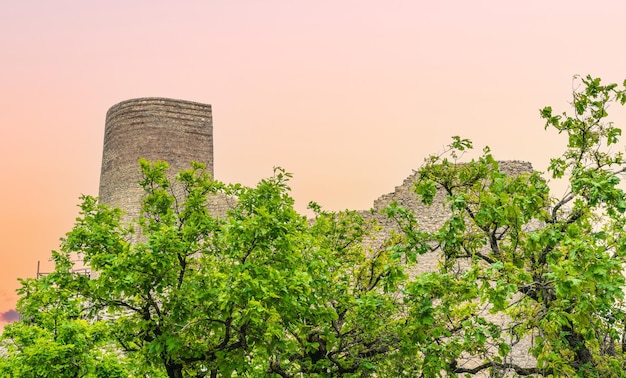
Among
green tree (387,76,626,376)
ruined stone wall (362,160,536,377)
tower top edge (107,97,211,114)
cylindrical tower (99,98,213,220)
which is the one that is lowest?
green tree (387,76,626,376)

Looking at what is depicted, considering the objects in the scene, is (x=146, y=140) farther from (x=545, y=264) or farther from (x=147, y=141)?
(x=545, y=264)

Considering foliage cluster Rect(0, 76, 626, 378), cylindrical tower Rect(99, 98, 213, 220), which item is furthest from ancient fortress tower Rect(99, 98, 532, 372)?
foliage cluster Rect(0, 76, 626, 378)

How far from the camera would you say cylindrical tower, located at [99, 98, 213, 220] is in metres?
25.6

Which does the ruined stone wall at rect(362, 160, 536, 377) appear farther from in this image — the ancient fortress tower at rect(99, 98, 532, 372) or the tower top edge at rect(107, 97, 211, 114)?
the tower top edge at rect(107, 97, 211, 114)

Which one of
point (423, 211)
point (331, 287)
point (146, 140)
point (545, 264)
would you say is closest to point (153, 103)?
point (146, 140)

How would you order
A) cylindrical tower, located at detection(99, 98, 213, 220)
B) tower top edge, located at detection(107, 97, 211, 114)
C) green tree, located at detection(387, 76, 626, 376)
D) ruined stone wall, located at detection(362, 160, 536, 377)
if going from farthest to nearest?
tower top edge, located at detection(107, 97, 211, 114) → cylindrical tower, located at detection(99, 98, 213, 220) → ruined stone wall, located at detection(362, 160, 536, 377) → green tree, located at detection(387, 76, 626, 376)

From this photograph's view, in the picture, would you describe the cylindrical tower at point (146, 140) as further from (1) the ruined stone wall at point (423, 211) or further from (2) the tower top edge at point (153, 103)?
(1) the ruined stone wall at point (423, 211)

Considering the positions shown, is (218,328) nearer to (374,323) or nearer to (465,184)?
(374,323)

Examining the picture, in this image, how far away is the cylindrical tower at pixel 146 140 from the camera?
84.0ft

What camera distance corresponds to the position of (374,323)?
1030 cm

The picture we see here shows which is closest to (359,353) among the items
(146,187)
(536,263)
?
(536,263)

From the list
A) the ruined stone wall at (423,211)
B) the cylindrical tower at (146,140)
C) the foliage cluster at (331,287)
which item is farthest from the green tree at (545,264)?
the cylindrical tower at (146,140)

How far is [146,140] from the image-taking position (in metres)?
26.1

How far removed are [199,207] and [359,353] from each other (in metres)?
3.38
